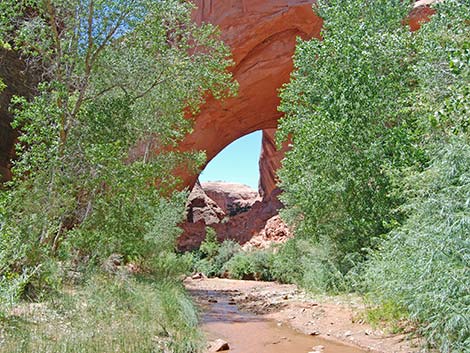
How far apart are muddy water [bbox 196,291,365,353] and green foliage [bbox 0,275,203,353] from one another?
614mm

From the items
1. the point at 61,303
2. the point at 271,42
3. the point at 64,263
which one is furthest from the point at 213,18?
the point at 61,303

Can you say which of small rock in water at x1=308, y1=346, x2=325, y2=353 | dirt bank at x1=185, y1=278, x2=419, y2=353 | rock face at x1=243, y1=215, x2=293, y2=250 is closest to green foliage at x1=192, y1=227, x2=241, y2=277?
rock face at x1=243, y1=215, x2=293, y2=250

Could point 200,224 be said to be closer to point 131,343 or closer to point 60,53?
point 60,53

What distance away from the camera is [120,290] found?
268 inches

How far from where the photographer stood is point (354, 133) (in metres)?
8.68

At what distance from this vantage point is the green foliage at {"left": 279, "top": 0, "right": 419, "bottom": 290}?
8453 mm

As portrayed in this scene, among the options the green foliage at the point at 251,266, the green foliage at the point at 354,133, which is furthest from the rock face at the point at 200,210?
the green foliage at the point at 354,133

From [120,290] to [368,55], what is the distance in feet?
21.3

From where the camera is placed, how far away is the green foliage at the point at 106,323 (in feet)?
13.7

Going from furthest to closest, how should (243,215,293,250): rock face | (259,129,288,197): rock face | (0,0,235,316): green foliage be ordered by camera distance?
(259,129,288,197): rock face → (243,215,293,250): rock face → (0,0,235,316): green foliage

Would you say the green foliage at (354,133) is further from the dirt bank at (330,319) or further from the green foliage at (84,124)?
the green foliage at (84,124)

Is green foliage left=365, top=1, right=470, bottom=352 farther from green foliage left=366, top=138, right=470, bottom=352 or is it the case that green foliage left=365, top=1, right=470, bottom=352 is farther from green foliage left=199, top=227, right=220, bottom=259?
green foliage left=199, top=227, right=220, bottom=259

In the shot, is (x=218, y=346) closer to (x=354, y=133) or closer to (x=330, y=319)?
(x=330, y=319)

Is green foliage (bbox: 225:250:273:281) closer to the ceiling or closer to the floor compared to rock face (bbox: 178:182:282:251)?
closer to the floor
